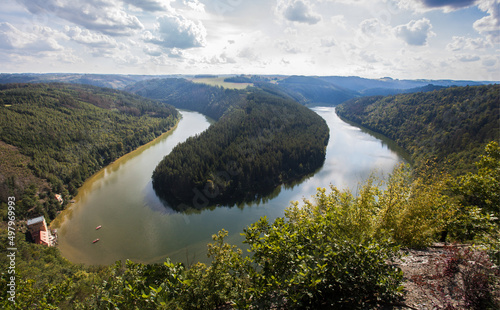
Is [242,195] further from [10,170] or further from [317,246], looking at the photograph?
[10,170]

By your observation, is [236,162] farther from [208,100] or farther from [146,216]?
[208,100]

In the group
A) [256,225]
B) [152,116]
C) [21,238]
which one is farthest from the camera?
[152,116]

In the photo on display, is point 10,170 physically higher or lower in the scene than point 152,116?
lower

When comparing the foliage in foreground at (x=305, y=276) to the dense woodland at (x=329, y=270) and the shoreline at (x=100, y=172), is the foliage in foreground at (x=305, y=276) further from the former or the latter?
the shoreline at (x=100, y=172)

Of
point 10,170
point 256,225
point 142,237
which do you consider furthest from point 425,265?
point 10,170

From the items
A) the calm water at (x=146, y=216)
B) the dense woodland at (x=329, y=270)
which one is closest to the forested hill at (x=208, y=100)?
the calm water at (x=146, y=216)

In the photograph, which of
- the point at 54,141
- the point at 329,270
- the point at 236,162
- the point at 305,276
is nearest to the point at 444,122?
the point at 236,162
